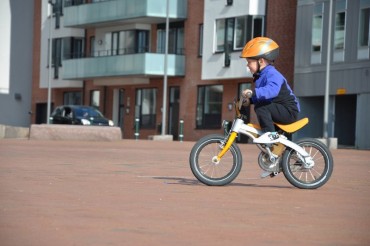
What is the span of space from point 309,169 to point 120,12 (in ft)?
165

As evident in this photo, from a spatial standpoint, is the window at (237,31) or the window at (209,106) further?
the window at (209,106)

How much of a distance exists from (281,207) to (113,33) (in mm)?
56241

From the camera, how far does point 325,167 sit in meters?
13.4

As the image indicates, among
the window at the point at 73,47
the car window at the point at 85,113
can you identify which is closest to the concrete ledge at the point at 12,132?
the car window at the point at 85,113

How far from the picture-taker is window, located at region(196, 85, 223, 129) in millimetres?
57625

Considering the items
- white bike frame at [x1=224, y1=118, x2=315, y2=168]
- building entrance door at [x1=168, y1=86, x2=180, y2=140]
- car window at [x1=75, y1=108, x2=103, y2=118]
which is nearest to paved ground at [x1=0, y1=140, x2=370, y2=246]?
white bike frame at [x1=224, y1=118, x2=315, y2=168]

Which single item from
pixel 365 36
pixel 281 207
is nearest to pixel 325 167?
pixel 281 207

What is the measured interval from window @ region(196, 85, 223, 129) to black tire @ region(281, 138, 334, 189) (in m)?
43.5

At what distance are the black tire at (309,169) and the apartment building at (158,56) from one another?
38.7 m

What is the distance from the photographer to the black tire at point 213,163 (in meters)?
13.2

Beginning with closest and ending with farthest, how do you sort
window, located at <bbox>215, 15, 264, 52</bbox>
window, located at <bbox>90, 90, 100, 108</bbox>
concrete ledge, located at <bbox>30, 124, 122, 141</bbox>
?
concrete ledge, located at <bbox>30, 124, 122, 141</bbox> < window, located at <bbox>215, 15, 264, 52</bbox> < window, located at <bbox>90, 90, 100, 108</bbox>

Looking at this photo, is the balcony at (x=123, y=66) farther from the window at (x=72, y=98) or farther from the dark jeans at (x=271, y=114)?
the dark jeans at (x=271, y=114)

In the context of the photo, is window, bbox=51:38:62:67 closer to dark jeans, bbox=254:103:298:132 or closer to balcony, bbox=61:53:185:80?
balcony, bbox=61:53:185:80

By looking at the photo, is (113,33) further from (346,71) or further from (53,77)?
(346,71)
